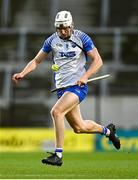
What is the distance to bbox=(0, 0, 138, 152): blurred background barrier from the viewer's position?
76.7 feet

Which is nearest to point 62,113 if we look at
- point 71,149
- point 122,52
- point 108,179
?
point 108,179

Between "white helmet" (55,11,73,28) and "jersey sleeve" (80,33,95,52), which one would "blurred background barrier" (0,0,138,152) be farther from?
"white helmet" (55,11,73,28)

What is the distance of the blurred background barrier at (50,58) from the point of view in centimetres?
2339

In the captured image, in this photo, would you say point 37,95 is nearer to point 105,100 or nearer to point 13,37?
point 105,100

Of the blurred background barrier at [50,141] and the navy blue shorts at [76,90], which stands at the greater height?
the navy blue shorts at [76,90]

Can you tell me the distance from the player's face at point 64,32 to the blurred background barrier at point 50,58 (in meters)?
11.4

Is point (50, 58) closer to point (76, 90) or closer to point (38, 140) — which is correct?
point (38, 140)

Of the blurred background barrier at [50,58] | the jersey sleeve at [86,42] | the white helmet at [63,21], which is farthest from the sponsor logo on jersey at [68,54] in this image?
the blurred background barrier at [50,58]

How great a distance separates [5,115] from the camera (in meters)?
23.6

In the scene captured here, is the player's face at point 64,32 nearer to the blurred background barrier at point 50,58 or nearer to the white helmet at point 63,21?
the white helmet at point 63,21

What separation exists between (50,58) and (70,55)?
14.2 m

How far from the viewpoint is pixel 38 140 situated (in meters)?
22.3

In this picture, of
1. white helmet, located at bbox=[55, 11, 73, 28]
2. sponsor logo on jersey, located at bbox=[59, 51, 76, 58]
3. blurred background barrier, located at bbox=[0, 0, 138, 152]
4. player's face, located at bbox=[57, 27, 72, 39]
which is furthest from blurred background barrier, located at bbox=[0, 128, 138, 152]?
white helmet, located at bbox=[55, 11, 73, 28]

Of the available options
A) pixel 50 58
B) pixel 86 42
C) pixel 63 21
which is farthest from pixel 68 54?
pixel 50 58
